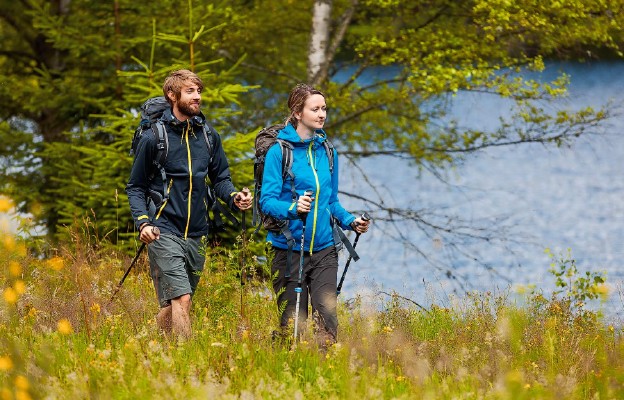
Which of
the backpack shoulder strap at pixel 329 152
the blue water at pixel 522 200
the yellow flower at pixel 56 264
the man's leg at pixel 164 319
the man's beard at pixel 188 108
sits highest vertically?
the man's beard at pixel 188 108

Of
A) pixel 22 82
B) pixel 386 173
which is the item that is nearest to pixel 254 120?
pixel 22 82

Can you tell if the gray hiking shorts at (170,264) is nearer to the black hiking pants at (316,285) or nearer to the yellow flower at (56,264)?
the black hiking pants at (316,285)

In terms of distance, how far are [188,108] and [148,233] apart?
82 cm

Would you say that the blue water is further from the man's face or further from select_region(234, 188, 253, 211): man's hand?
the man's face

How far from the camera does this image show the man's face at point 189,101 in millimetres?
5461

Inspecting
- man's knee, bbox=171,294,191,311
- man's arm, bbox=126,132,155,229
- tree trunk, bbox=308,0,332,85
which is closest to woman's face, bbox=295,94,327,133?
man's arm, bbox=126,132,155,229

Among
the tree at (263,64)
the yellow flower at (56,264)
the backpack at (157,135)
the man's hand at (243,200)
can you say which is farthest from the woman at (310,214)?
the tree at (263,64)

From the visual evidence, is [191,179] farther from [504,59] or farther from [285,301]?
[504,59]

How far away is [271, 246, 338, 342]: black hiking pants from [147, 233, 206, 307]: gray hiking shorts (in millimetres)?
522

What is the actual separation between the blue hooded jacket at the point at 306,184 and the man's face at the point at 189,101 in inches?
23.7

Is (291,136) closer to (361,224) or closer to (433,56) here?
(361,224)

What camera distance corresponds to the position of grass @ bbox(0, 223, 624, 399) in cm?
421

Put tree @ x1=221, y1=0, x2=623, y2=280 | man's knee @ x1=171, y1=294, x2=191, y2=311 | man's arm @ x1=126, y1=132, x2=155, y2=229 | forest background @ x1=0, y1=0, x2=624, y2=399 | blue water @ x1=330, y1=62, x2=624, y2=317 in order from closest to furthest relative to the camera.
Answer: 1. forest background @ x1=0, y1=0, x2=624, y2=399
2. man's arm @ x1=126, y1=132, x2=155, y2=229
3. man's knee @ x1=171, y1=294, x2=191, y2=311
4. tree @ x1=221, y1=0, x2=623, y2=280
5. blue water @ x1=330, y1=62, x2=624, y2=317

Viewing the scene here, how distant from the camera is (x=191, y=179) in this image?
552 cm
